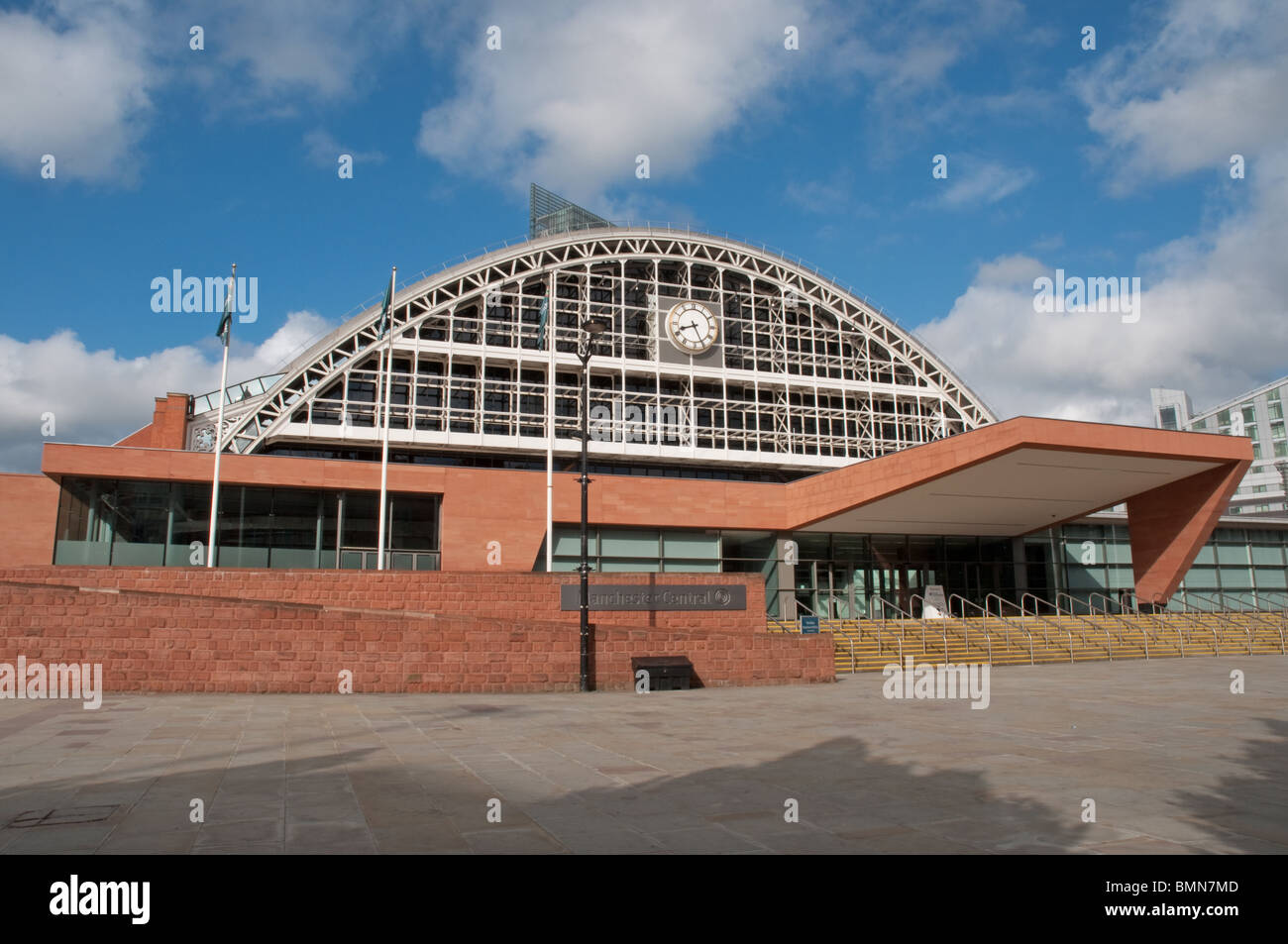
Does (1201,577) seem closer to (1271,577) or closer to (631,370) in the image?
(1271,577)

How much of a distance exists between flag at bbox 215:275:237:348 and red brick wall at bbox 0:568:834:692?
10.7m

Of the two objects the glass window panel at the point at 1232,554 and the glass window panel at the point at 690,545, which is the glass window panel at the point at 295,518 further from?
the glass window panel at the point at 1232,554

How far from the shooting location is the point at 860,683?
841 inches

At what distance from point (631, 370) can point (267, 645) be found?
97.2 ft

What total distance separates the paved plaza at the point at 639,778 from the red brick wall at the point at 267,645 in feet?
4.90

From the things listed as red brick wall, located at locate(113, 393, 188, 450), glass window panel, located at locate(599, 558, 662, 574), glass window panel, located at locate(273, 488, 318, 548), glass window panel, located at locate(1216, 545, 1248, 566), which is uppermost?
red brick wall, located at locate(113, 393, 188, 450)

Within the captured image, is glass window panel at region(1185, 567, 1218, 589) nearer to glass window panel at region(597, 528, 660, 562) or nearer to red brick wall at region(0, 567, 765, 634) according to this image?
glass window panel at region(597, 528, 660, 562)

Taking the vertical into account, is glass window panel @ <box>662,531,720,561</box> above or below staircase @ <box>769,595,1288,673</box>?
above

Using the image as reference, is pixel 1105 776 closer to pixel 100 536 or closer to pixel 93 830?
pixel 93 830

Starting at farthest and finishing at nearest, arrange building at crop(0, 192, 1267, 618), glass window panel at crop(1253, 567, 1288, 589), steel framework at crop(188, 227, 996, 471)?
1. glass window panel at crop(1253, 567, 1288, 589)
2. steel framework at crop(188, 227, 996, 471)
3. building at crop(0, 192, 1267, 618)

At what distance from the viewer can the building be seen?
2898cm

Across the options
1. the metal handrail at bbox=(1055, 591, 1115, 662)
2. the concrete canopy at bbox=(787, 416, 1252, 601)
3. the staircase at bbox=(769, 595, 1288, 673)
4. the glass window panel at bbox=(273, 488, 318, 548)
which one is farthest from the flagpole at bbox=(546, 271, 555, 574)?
the metal handrail at bbox=(1055, 591, 1115, 662)
